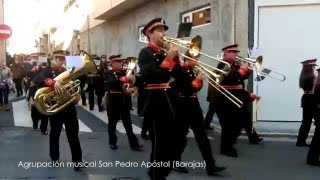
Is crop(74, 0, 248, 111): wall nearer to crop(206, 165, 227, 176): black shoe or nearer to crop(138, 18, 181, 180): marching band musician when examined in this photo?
crop(206, 165, 227, 176): black shoe

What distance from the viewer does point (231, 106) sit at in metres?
8.70

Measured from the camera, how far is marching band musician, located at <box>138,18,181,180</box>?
5953 mm

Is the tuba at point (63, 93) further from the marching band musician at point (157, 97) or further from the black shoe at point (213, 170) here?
the black shoe at point (213, 170)

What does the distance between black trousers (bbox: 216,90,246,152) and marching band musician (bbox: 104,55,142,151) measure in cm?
166

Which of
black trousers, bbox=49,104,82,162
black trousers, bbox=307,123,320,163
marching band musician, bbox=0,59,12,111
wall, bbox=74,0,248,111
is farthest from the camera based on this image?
marching band musician, bbox=0,59,12,111

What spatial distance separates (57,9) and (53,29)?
12.8 feet

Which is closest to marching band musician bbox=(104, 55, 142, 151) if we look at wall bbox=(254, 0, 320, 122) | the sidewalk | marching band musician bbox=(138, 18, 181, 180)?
marching band musician bbox=(138, 18, 181, 180)

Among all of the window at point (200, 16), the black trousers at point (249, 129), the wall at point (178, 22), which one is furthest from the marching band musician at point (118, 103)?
the window at point (200, 16)

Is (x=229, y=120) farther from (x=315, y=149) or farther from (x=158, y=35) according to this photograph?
(x=158, y=35)

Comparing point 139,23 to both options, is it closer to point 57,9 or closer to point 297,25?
point 297,25

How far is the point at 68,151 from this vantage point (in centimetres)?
899

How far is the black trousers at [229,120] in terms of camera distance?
858cm

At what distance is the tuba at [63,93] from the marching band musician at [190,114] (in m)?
1.44

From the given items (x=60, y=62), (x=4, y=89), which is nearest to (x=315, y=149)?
(x=60, y=62)
